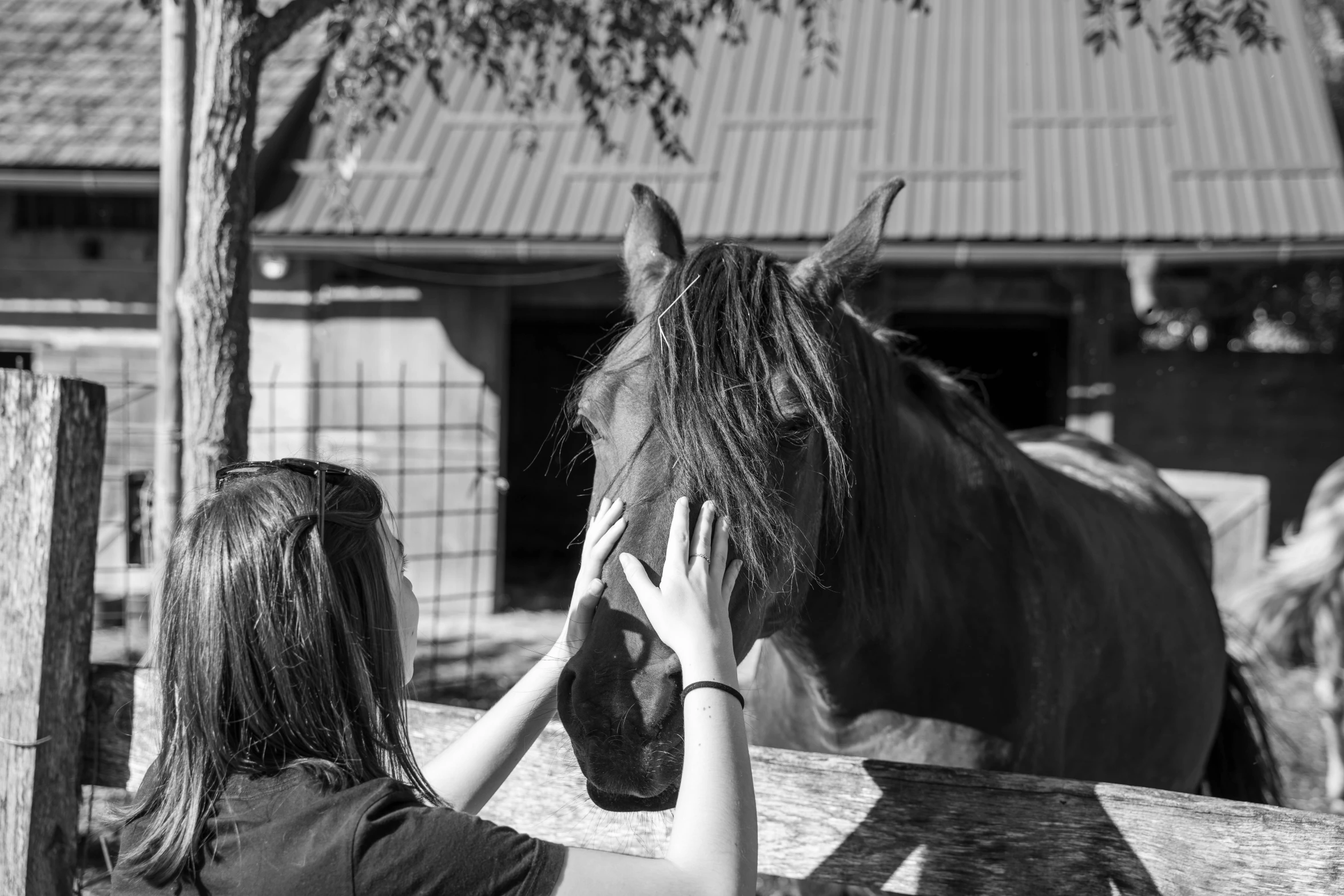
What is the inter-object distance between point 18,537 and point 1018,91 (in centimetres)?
878

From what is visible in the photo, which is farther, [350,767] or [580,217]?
[580,217]

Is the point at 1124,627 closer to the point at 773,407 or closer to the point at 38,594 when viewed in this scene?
the point at 773,407

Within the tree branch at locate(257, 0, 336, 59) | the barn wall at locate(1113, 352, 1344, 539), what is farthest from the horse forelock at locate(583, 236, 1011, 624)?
the barn wall at locate(1113, 352, 1344, 539)

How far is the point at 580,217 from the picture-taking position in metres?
8.35

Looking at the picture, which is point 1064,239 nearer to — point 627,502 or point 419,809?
point 627,502

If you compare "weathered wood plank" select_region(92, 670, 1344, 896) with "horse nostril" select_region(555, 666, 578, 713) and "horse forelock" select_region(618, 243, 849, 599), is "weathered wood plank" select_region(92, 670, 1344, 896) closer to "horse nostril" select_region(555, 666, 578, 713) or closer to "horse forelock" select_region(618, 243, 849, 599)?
"horse forelock" select_region(618, 243, 849, 599)

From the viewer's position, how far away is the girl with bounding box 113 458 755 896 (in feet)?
4.00

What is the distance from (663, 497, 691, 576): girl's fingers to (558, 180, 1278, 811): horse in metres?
0.06

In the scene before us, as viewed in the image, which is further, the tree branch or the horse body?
the tree branch

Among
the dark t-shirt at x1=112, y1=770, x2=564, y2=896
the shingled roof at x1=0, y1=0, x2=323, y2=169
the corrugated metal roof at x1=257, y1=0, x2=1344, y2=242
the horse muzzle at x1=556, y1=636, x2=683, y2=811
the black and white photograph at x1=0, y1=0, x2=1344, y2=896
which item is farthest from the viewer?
the shingled roof at x1=0, y1=0, x2=323, y2=169

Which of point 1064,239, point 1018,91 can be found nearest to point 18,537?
point 1064,239

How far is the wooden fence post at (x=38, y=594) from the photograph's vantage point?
206cm

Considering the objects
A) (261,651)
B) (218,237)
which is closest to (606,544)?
(261,651)

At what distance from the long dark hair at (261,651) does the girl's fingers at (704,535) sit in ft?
1.36
